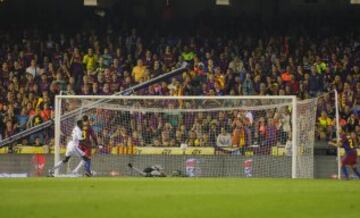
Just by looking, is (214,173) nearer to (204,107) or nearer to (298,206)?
(204,107)

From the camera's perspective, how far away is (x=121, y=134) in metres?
25.6

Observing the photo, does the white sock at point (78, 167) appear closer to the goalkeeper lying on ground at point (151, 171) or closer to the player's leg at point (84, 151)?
the player's leg at point (84, 151)

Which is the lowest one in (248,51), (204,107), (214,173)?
(214,173)

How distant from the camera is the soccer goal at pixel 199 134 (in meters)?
24.9

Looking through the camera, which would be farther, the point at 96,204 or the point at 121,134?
the point at 121,134

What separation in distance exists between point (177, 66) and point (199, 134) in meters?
5.61

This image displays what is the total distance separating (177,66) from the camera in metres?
30.6

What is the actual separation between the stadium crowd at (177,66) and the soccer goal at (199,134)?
0.38ft

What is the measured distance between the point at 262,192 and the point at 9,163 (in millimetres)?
12264

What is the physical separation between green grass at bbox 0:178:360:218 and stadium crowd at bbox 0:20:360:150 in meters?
9.56

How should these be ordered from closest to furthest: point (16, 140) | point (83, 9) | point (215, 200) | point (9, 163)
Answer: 1. point (215, 200)
2. point (9, 163)
3. point (16, 140)
4. point (83, 9)

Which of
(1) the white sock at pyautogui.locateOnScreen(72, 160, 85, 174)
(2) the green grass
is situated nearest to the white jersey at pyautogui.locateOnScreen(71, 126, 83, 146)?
(1) the white sock at pyautogui.locateOnScreen(72, 160, 85, 174)

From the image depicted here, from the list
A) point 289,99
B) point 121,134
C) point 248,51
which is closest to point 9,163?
point 121,134

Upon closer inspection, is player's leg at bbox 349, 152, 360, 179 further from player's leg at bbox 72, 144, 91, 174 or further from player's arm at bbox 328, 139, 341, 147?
player's leg at bbox 72, 144, 91, 174
